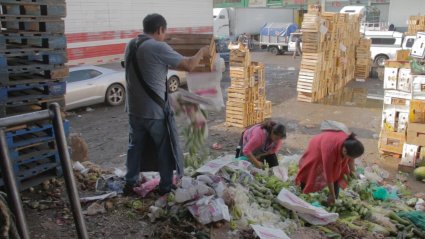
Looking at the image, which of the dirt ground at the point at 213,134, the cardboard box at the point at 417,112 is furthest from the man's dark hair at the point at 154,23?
the cardboard box at the point at 417,112

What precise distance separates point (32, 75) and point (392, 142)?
7.54 m

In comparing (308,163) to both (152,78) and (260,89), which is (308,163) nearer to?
(152,78)

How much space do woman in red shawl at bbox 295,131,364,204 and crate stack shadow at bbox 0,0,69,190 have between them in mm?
3104

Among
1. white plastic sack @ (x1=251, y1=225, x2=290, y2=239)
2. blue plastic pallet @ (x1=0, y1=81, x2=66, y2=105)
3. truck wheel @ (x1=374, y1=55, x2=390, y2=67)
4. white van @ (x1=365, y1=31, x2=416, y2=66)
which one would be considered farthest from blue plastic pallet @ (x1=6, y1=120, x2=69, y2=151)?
truck wheel @ (x1=374, y1=55, x2=390, y2=67)

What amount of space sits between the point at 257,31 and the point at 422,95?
25657 millimetres

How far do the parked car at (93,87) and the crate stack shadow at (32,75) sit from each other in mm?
7379

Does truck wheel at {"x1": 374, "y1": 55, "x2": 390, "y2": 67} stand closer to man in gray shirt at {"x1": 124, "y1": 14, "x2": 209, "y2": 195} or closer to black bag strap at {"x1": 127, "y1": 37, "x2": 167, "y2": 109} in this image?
man in gray shirt at {"x1": 124, "y1": 14, "x2": 209, "y2": 195}

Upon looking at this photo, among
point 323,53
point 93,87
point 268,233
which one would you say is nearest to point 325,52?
point 323,53

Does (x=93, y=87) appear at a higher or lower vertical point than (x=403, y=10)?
lower

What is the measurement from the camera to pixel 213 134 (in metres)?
10.7

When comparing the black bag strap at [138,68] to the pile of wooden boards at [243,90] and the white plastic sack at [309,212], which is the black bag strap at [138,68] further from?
the pile of wooden boards at [243,90]

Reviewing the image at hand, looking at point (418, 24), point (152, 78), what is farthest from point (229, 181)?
point (418, 24)

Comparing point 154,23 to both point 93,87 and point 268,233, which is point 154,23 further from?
point 93,87

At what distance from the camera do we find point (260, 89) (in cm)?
1162
